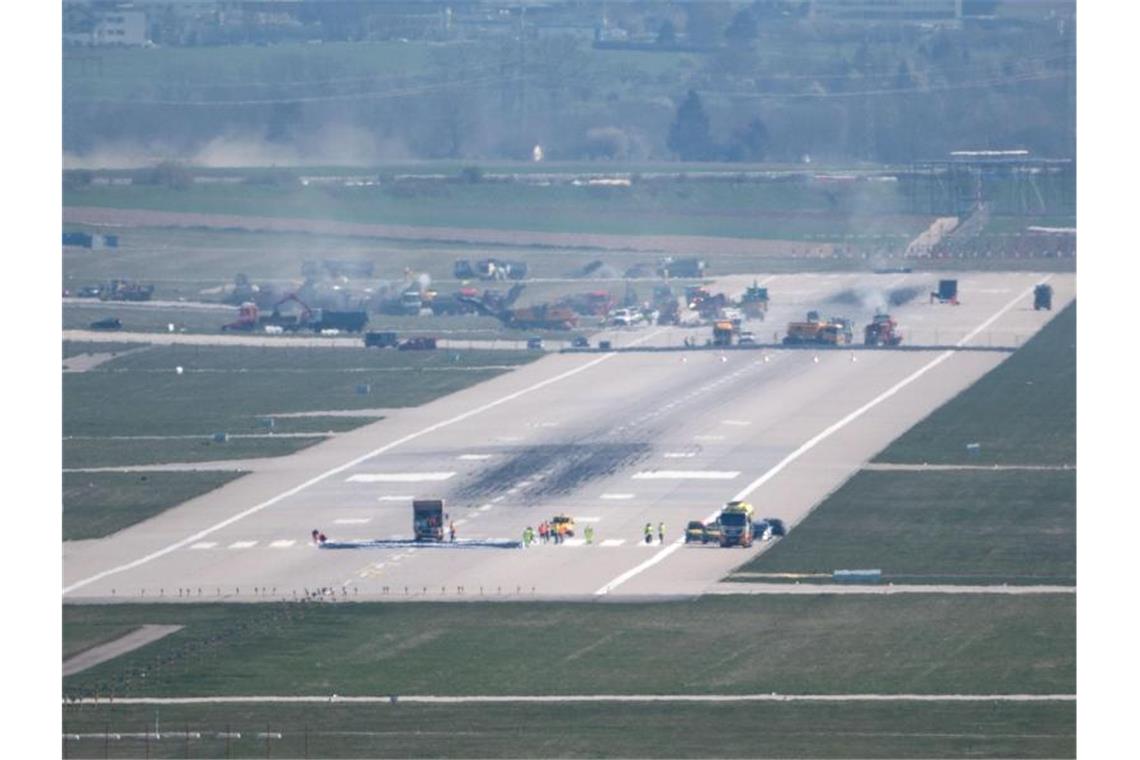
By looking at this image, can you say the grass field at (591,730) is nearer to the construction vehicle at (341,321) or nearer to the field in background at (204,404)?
the field in background at (204,404)

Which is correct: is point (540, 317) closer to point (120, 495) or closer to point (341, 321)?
point (341, 321)

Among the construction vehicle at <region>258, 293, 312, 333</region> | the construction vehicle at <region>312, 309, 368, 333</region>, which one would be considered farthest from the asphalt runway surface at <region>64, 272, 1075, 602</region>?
the construction vehicle at <region>258, 293, 312, 333</region>

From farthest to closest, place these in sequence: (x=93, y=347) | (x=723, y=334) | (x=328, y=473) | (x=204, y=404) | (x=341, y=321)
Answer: (x=341, y=321) < (x=723, y=334) < (x=93, y=347) < (x=204, y=404) < (x=328, y=473)

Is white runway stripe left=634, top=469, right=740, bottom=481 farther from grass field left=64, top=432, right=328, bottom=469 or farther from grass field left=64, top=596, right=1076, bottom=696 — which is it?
grass field left=64, top=596, right=1076, bottom=696

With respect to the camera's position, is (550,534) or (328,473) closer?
(550,534)

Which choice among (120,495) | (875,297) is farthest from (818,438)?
(875,297)

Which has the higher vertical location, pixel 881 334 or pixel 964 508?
pixel 881 334
